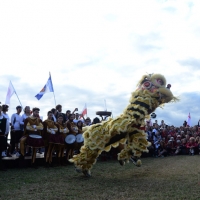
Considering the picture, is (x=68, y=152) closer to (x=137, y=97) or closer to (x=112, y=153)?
(x=112, y=153)

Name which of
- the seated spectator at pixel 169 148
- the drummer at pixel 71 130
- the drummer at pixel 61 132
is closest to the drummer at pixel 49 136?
the drummer at pixel 61 132

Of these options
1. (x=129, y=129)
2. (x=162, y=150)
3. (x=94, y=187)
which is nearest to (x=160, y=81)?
(x=129, y=129)

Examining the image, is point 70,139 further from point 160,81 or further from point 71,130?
point 160,81

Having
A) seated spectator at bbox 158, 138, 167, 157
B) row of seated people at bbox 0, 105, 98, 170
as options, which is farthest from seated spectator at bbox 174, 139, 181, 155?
row of seated people at bbox 0, 105, 98, 170

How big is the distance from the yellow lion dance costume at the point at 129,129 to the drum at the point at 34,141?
1.98 m

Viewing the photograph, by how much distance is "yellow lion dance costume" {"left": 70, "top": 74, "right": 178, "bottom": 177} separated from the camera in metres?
7.60

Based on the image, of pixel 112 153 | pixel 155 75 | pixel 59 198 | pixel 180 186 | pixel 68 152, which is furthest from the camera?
pixel 112 153

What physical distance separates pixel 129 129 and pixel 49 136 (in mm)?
3329

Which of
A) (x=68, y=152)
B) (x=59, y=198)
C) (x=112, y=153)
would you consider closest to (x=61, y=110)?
(x=68, y=152)

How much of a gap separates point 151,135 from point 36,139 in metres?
8.93

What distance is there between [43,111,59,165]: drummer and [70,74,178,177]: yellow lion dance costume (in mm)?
2264

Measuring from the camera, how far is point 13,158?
9.60 m

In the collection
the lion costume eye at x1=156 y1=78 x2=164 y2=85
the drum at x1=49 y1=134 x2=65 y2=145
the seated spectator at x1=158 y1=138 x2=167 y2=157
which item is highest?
the lion costume eye at x1=156 y1=78 x2=164 y2=85

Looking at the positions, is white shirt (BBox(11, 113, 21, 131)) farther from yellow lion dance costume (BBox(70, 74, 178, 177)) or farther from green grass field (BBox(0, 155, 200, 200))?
yellow lion dance costume (BBox(70, 74, 178, 177))
